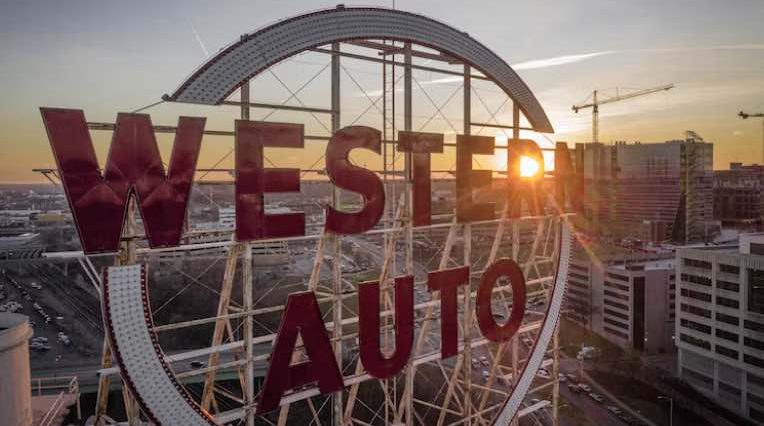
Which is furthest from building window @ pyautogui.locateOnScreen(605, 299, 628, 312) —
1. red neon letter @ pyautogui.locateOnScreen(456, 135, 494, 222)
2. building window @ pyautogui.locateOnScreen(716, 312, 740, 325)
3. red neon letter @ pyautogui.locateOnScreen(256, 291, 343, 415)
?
red neon letter @ pyautogui.locateOnScreen(256, 291, 343, 415)

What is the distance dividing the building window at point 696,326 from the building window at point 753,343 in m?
2.75

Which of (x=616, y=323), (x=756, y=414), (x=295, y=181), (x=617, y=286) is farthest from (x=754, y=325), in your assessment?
(x=295, y=181)

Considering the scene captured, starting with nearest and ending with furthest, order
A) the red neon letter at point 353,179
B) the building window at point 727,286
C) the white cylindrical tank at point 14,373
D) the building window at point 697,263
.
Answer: the white cylindrical tank at point 14,373 → the red neon letter at point 353,179 → the building window at point 727,286 → the building window at point 697,263

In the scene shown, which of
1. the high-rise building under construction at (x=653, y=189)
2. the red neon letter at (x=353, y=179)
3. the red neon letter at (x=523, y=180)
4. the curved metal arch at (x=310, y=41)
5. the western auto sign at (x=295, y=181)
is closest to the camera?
the western auto sign at (x=295, y=181)

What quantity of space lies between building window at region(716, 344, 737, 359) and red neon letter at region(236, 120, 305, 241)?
33.8 metres

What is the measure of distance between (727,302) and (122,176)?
36322mm

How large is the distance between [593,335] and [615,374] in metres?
9.57

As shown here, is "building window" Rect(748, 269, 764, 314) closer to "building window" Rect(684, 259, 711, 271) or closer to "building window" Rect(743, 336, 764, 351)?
"building window" Rect(743, 336, 764, 351)

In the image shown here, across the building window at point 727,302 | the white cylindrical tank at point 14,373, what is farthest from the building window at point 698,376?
the white cylindrical tank at point 14,373

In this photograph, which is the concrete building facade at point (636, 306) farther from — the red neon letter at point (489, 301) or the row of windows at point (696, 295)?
the red neon letter at point (489, 301)

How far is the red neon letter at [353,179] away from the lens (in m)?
11.1

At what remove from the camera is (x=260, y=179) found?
33.3ft

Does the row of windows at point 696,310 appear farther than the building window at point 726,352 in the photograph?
Yes

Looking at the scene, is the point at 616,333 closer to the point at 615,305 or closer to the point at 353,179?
the point at 615,305
